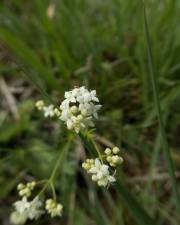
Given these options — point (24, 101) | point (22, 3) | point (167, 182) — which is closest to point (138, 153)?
point (167, 182)

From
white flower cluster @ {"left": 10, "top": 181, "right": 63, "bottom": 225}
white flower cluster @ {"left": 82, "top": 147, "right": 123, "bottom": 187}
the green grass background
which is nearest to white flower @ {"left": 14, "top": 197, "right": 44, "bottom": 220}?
white flower cluster @ {"left": 10, "top": 181, "right": 63, "bottom": 225}

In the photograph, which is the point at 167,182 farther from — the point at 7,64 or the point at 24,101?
the point at 7,64

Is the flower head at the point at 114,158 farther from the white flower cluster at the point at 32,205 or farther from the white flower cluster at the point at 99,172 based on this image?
the white flower cluster at the point at 32,205

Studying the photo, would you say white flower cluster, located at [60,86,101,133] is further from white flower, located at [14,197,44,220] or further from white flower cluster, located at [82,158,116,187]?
white flower, located at [14,197,44,220]

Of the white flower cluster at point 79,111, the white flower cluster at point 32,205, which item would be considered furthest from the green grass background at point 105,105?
the white flower cluster at point 79,111

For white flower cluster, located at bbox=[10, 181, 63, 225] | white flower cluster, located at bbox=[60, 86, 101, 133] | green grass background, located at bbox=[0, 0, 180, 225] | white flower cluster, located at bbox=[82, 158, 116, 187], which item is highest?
green grass background, located at bbox=[0, 0, 180, 225]

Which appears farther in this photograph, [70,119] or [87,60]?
[87,60]
